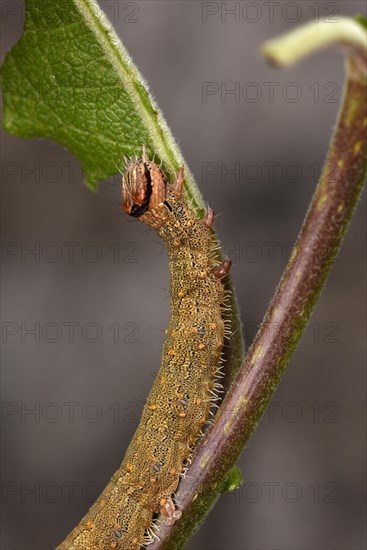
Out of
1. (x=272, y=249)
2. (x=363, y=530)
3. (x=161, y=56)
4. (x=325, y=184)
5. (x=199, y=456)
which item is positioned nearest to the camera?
(x=325, y=184)

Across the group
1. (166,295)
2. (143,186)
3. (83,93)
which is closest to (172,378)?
(143,186)

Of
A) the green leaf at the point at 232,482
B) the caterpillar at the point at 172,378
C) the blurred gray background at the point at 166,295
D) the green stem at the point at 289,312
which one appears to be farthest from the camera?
the blurred gray background at the point at 166,295

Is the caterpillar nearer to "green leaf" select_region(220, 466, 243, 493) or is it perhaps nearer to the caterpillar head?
the caterpillar head

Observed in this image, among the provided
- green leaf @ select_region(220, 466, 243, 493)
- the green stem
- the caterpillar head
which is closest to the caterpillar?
the caterpillar head

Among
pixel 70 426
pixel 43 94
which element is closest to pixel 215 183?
pixel 70 426

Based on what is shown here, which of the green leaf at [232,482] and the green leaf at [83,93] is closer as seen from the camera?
the green leaf at [232,482]

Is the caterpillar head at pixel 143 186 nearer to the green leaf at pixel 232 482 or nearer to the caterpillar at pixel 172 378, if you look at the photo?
the caterpillar at pixel 172 378

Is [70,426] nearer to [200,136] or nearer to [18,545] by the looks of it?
[18,545]

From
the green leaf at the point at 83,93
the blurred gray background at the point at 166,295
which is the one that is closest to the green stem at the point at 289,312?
the green leaf at the point at 83,93
